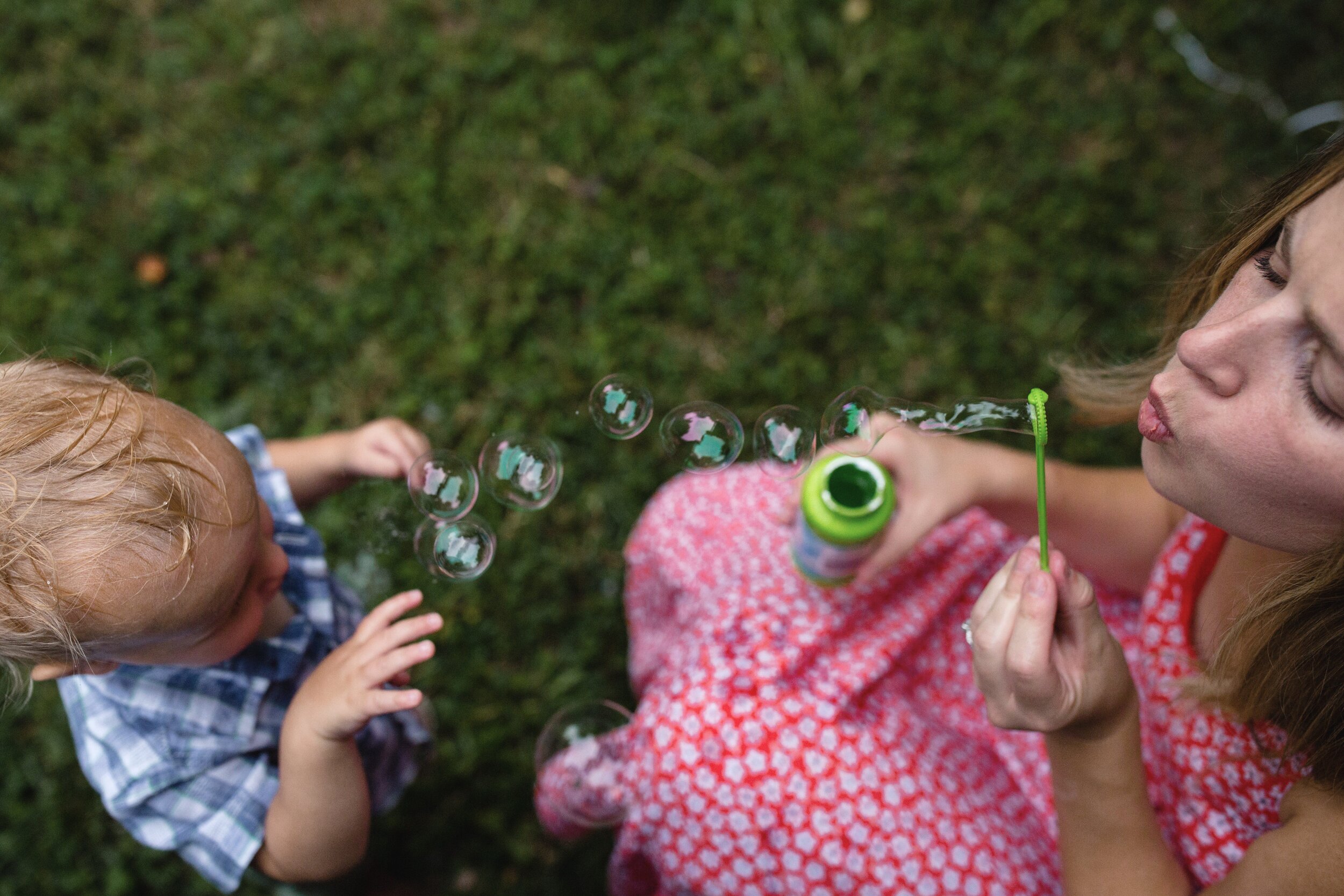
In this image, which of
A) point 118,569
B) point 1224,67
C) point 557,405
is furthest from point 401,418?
point 1224,67

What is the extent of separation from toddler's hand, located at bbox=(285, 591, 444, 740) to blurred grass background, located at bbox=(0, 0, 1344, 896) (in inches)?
39.0

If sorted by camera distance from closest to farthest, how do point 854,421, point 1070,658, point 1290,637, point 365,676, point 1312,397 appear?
1. point 1312,397
2. point 1290,637
3. point 1070,658
4. point 365,676
5. point 854,421

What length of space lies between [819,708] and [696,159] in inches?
78.5

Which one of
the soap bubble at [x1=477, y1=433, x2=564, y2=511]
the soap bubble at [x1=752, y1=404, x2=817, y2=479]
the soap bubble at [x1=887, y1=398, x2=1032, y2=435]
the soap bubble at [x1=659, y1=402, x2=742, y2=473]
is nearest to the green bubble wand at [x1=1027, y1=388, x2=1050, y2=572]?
the soap bubble at [x1=887, y1=398, x2=1032, y2=435]

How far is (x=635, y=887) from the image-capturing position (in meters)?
1.81

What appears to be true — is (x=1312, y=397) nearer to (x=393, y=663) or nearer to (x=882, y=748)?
(x=882, y=748)

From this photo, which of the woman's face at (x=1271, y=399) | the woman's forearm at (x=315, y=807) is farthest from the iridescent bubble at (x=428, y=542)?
the woman's face at (x=1271, y=399)

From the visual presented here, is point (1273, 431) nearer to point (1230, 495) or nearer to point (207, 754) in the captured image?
point (1230, 495)

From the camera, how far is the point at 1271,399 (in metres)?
1.05

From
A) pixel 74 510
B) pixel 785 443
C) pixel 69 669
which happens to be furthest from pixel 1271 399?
pixel 69 669

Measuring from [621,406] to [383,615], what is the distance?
684 mm

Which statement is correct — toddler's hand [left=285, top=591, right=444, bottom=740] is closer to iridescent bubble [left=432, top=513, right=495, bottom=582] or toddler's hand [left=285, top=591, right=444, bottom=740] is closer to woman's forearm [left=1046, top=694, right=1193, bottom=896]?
iridescent bubble [left=432, top=513, right=495, bottom=582]

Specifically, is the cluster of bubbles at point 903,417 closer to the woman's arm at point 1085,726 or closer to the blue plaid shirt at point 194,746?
the woman's arm at point 1085,726

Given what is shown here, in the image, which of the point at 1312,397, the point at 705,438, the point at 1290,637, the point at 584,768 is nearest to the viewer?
the point at 1312,397
